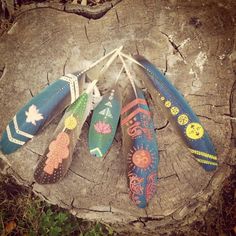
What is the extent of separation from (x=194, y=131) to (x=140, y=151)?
0.25 meters

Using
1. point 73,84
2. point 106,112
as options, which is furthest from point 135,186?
point 73,84

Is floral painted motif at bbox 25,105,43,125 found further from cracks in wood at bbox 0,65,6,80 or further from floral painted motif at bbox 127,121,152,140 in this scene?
floral painted motif at bbox 127,121,152,140

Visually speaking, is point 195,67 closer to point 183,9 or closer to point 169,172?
point 183,9

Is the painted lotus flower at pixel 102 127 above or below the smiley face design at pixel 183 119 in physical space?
above

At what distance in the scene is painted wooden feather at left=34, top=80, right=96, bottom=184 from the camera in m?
1.46

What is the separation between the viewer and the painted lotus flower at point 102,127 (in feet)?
4.84

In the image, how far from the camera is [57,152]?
146cm

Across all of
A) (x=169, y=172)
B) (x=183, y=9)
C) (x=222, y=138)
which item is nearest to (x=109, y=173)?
(x=169, y=172)

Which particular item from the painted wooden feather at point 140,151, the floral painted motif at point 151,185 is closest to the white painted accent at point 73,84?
the painted wooden feather at point 140,151

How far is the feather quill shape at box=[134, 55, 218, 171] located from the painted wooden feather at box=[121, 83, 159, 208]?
9 cm

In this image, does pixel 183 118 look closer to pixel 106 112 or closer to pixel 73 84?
pixel 106 112

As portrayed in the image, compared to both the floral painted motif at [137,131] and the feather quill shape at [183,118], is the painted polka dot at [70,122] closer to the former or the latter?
the floral painted motif at [137,131]

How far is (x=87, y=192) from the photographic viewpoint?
1.50m

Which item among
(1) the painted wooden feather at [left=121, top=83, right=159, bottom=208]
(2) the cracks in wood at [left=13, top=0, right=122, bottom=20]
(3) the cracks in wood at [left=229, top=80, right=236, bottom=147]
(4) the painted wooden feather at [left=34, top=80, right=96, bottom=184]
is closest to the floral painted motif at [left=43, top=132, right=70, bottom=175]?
(4) the painted wooden feather at [left=34, top=80, right=96, bottom=184]
